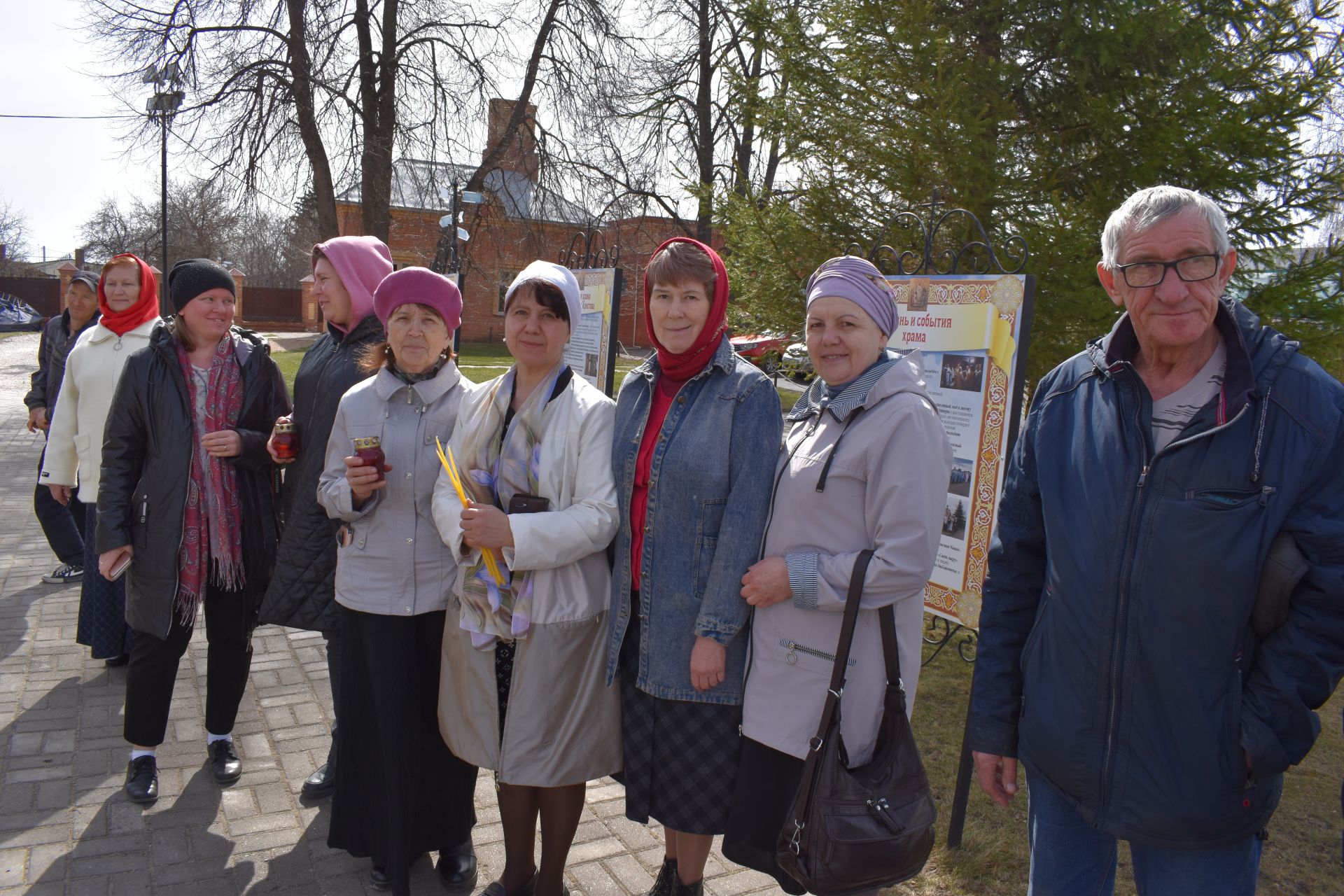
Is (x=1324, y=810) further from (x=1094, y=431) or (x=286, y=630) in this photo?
(x=286, y=630)

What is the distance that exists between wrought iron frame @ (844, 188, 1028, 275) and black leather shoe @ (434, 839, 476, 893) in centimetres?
285

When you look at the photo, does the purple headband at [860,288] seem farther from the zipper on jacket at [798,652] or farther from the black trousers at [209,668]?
the black trousers at [209,668]

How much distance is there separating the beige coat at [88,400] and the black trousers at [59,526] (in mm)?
1334

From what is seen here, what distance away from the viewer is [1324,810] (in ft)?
13.0

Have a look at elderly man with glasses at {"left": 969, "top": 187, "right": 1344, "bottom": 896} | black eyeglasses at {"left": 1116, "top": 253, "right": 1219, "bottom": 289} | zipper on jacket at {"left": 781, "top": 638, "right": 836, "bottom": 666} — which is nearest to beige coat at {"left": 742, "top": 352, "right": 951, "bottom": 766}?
zipper on jacket at {"left": 781, "top": 638, "right": 836, "bottom": 666}

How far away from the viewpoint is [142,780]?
356 cm

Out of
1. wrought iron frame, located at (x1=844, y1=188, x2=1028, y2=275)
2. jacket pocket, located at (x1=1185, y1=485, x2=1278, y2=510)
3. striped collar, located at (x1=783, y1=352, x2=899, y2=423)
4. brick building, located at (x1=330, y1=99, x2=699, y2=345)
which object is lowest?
jacket pocket, located at (x1=1185, y1=485, x2=1278, y2=510)

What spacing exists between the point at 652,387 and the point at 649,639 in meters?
0.77

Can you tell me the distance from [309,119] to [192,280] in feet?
49.6

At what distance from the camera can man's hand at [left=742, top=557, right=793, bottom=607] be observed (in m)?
2.38

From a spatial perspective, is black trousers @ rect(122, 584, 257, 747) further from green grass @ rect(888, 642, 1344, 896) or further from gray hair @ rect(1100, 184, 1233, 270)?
gray hair @ rect(1100, 184, 1233, 270)

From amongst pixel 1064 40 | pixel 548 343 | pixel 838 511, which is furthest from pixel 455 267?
pixel 838 511

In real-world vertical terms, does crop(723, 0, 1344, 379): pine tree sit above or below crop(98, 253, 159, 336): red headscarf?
above

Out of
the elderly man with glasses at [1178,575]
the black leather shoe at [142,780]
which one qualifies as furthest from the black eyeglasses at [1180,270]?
the black leather shoe at [142,780]
